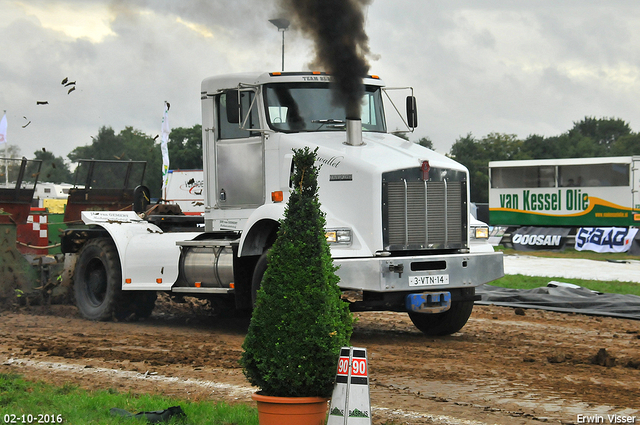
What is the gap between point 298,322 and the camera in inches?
203

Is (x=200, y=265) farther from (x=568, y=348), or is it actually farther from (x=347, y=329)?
(x=347, y=329)

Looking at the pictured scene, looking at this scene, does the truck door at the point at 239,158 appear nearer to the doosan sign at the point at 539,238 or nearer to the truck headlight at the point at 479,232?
the truck headlight at the point at 479,232

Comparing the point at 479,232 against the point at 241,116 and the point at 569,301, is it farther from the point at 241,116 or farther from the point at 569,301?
the point at 569,301

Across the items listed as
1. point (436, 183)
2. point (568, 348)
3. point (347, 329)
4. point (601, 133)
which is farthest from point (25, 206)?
point (601, 133)

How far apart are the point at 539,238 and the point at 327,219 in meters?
22.8

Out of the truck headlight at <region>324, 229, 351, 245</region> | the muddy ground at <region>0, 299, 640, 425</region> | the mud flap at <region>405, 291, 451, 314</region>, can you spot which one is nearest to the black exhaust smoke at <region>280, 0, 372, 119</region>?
the truck headlight at <region>324, 229, 351, 245</region>

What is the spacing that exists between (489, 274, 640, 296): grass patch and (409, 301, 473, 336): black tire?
19.4ft

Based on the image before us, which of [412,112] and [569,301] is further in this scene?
[569,301]

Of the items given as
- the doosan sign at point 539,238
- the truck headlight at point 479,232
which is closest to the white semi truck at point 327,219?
the truck headlight at point 479,232

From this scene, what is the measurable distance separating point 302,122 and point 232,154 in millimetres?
1152

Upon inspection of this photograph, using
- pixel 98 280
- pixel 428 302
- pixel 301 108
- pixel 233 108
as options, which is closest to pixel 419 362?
pixel 428 302

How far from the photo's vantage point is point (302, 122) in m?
10.3

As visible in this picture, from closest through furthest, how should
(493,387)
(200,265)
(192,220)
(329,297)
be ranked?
(329,297) < (493,387) < (200,265) < (192,220)

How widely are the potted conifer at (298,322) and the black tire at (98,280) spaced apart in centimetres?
722
